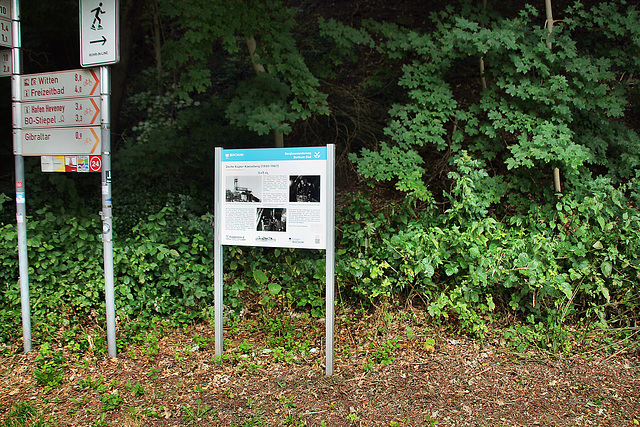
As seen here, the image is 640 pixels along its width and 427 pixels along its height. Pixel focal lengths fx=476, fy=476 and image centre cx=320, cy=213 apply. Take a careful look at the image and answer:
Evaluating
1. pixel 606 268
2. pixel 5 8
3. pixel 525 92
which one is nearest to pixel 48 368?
pixel 5 8

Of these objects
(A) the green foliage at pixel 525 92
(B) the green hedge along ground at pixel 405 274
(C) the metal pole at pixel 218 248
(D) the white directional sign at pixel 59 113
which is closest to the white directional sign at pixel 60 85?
(D) the white directional sign at pixel 59 113

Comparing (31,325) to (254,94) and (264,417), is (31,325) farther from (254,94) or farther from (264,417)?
(254,94)

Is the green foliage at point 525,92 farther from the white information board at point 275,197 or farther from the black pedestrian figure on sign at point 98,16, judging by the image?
the black pedestrian figure on sign at point 98,16

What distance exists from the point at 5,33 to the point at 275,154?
2.62 metres

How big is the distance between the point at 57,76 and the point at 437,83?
437cm

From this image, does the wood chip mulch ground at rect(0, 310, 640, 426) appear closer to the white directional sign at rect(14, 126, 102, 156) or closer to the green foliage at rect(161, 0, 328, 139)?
the white directional sign at rect(14, 126, 102, 156)

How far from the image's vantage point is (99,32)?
389 cm

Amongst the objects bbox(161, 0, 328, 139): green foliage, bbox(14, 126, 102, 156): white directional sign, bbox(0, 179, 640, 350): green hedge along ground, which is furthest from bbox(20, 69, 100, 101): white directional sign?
bbox(161, 0, 328, 139): green foliage

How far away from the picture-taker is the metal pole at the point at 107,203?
3.96 meters

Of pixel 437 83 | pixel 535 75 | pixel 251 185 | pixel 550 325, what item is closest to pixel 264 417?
pixel 251 185

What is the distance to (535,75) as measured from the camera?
21.0ft

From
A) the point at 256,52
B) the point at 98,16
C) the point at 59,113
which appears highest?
the point at 256,52

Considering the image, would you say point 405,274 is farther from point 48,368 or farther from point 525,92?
point 48,368

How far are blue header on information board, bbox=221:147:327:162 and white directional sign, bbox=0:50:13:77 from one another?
2085 mm
